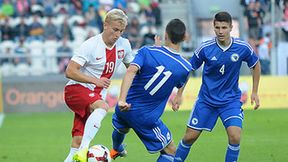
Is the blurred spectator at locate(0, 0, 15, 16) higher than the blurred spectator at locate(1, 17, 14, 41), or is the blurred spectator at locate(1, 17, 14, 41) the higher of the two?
the blurred spectator at locate(0, 0, 15, 16)

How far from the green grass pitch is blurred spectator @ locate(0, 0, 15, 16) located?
6.80m

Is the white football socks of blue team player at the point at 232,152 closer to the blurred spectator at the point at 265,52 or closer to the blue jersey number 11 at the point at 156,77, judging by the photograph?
the blue jersey number 11 at the point at 156,77

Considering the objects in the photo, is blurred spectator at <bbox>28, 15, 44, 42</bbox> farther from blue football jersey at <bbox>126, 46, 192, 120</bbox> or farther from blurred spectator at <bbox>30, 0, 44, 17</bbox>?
blue football jersey at <bbox>126, 46, 192, 120</bbox>

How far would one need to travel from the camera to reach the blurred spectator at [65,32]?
2677cm

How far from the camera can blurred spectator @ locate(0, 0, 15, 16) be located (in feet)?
91.5

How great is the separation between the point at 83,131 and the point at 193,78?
12748 mm

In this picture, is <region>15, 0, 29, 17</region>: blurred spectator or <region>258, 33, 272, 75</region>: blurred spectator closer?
<region>258, 33, 272, 75</region>: blurred spectator

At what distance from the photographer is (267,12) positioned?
2670 centimetres

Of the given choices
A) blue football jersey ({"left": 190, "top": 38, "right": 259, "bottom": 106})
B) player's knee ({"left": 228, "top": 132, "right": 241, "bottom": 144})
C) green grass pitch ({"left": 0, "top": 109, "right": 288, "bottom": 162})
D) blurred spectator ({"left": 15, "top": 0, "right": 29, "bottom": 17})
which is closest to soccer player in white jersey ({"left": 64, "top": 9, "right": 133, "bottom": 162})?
blue football jersey ({"left": 190, "top": 38, "right": 259, "bottom": 106})

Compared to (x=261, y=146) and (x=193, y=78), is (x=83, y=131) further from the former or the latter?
(x=193, y=78)

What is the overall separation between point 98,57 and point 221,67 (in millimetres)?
1688

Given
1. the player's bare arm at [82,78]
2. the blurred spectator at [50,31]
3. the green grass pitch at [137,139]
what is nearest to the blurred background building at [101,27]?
the blurred spectator at [50,31]

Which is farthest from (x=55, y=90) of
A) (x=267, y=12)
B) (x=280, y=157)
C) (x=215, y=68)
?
(x=215, y=68)

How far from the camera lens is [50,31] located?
87.9 ft
